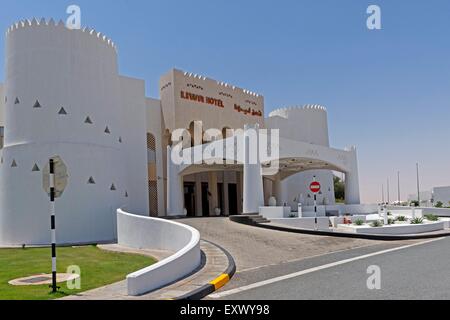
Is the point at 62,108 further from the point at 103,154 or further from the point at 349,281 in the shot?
the point at 349,281

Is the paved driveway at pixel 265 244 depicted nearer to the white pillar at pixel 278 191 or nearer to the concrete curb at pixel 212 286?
A: the concrete curb at pixel 212 286

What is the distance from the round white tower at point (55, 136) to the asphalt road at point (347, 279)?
1516 centimetres

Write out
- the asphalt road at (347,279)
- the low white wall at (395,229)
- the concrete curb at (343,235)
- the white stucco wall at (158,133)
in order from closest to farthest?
1. the asphalt road at (347,279)
2. the concrete curb at (343,235)
3. the low white wall at (395,229)
4. the white stucco wall at (158,133)

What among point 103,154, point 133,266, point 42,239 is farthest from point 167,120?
point 133,266

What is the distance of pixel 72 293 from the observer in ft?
27.8

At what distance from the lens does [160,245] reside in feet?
54.0

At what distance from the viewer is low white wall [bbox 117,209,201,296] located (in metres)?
8.33

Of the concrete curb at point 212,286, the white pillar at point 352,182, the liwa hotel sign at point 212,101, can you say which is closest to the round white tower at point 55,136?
the liwa hotel sign at point 212,101

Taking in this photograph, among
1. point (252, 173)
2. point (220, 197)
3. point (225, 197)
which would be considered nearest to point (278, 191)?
point (225, 197)

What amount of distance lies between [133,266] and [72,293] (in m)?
4.02

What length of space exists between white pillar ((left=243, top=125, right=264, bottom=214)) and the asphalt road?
11217 millimetres

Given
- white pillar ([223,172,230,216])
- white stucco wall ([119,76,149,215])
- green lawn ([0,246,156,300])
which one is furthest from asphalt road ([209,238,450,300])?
white pillar ([223,172,230,216])

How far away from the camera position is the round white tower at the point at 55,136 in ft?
78.4

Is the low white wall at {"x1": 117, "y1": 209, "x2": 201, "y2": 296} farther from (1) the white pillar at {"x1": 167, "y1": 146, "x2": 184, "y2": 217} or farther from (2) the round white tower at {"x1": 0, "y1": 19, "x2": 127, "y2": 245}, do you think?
(1) the white pillar at {"x1": 167, "y1": 146, "x2": 184, "y2": 217}
